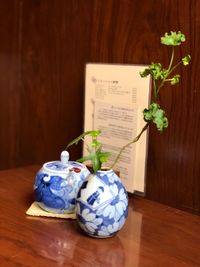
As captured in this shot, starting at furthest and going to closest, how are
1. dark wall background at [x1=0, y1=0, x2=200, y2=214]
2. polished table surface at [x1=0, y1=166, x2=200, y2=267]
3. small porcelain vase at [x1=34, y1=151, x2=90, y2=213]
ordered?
dark wall background at [x1=0, y1=0, x2=200, y2=214] < small porcelain vase at [x1=34, y1=151, x2=90, y2=213] < polished table surface at [x1=0, y1=166, x2=200, y2=267]

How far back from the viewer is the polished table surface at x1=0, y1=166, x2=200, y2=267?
743 mm

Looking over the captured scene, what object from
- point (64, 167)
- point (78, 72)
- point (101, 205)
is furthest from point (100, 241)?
point (78, 72)

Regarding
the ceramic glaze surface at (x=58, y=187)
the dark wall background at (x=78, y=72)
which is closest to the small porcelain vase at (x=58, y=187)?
the ceramic glaze surface at (x=58, y=187)

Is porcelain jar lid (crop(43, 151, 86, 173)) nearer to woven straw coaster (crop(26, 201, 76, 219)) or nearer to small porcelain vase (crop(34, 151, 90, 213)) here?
small porcelain vase (crop(34, 151, 90, 213))

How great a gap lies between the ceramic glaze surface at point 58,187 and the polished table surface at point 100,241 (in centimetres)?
4

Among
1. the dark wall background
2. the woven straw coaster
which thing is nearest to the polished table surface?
the woven straw coaster

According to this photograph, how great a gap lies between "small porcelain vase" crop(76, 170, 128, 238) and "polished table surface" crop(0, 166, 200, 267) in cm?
3

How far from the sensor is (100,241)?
2.73 ft

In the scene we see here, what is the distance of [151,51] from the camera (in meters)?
1.08

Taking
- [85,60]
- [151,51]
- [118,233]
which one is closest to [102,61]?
[85,60]

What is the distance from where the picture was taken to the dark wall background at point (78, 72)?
102 centimetres

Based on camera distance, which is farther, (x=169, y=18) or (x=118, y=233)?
(x=169, y=18)

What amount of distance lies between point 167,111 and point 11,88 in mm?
748

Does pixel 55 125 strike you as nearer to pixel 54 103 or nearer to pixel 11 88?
pixel 54 103
